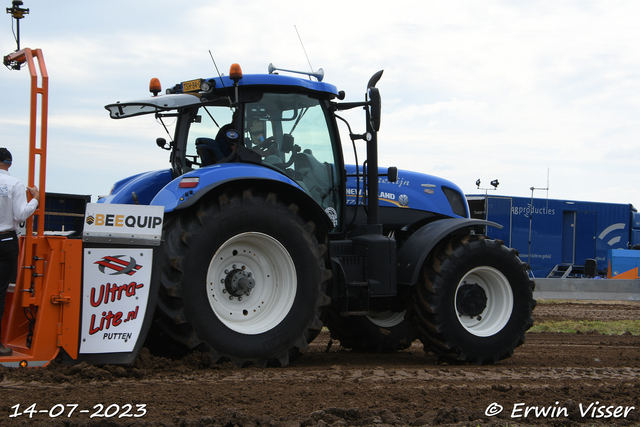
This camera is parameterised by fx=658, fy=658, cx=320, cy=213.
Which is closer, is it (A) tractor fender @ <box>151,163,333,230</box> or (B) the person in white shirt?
(B) the person in white shirt

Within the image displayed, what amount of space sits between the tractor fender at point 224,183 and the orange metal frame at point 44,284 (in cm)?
79

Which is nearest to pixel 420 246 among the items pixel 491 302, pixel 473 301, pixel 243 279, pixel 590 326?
pixel 473 301

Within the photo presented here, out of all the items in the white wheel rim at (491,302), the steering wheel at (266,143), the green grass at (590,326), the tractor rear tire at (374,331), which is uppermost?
the steering wheel at (266,143)

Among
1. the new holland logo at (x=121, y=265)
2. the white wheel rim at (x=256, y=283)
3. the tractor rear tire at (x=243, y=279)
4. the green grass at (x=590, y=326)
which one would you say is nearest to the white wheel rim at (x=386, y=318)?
the tractor rear tire at (x=243, y=279)

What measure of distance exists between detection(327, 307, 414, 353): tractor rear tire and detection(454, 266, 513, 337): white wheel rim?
3.39 feet

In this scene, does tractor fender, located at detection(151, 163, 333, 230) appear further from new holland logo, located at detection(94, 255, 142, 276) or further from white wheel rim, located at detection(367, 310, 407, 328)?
white wheel rim, located at detection(367, 310, 407, 328)

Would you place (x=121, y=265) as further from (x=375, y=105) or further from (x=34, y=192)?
(x=375, y=105)

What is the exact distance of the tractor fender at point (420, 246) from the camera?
19.9 feet

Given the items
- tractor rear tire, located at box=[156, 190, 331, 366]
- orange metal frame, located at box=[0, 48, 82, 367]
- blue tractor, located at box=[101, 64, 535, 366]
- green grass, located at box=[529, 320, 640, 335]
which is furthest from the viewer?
green grass, located at box=[529, 320, 640, 335]

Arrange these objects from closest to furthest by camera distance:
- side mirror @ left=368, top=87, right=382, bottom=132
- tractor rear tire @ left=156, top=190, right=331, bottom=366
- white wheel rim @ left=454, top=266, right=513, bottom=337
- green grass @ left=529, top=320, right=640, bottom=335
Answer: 1. tractor rear tire @ left=156, top=190, right=331, bottom=366
2. side mirror @ left=368, top=87, right=382, bottom=132
3. white wheel rim @ left=454, top=266, right=513, bottom=337
4. green grass @ left=529, top=320, right=640, bottom=335

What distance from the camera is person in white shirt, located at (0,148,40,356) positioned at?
4.66m

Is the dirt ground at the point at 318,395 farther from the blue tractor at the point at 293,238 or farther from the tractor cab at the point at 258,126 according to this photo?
the tractor cab at the point at 258,126

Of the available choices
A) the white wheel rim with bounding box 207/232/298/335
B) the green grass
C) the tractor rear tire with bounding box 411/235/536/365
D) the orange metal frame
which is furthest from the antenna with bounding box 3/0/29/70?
the green grass

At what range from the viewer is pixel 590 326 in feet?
33.4
